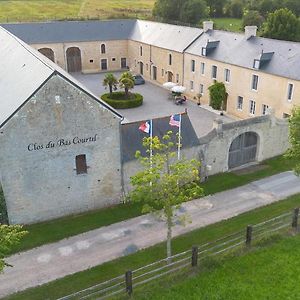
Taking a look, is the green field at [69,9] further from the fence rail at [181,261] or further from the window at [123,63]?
the fence rail at [181,261]

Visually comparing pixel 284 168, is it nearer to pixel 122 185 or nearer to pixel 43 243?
pixel 122 185

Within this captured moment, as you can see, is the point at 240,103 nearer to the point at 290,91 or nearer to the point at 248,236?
the point at 290,91

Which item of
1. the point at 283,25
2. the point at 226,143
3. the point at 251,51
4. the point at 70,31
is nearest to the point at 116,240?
the point at 226,143

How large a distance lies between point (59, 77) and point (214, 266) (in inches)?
536

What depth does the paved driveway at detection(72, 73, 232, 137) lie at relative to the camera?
4597 centimetres

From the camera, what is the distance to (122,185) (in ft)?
92.3

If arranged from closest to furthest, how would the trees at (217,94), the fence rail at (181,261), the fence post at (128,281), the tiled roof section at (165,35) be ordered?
the fence post at (128,281)
the fence rail at (181,261)
the trees at (217,94)
the tiled roof section at (165,35)

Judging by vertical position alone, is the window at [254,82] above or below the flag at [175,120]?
below

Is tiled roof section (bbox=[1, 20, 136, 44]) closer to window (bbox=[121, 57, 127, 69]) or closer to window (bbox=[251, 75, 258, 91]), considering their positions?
window (bbox=[121, 57, 127, 69])

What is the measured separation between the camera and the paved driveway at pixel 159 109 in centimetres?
4597

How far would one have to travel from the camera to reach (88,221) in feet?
86.1

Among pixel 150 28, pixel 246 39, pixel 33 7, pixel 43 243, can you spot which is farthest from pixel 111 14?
pixel 43 243

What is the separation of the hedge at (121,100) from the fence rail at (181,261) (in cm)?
3002

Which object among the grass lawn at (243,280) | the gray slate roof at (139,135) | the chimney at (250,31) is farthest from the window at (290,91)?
the grass lawn at (243,280)
